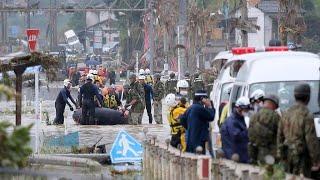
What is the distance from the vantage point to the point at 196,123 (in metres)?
19.2

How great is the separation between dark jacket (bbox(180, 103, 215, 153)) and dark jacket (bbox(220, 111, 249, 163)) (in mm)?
2128

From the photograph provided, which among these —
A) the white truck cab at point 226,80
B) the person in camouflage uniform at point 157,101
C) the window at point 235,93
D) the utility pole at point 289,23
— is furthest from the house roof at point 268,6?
the window at point 235,93

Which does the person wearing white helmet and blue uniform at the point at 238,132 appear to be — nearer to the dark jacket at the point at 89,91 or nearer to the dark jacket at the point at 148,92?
the dark jacket at the point at 89,91

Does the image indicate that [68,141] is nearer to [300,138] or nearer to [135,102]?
[135,102]

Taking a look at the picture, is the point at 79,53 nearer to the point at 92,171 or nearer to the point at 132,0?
the point at 132,0

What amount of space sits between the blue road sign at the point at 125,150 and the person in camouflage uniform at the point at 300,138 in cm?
834

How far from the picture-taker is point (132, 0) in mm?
93438

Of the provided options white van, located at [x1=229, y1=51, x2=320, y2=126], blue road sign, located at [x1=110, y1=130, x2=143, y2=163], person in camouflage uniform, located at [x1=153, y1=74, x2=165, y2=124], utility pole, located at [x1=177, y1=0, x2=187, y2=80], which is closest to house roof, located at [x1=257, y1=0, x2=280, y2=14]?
utility pole, located at [x1=177, y1=0, x2=187, y2=80]

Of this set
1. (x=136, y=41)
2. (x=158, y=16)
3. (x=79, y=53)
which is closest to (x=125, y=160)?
(x=158, y=16)

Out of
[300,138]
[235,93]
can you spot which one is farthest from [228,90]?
[300,138]

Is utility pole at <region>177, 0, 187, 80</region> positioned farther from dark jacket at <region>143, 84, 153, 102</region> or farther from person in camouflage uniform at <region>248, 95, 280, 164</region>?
person in camouflage uniform at <region>248, 95, 280, 164</region>

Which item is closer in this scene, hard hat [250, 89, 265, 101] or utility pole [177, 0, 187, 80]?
hard hat [250, 89, 265, 101]

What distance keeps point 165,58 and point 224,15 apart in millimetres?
4955

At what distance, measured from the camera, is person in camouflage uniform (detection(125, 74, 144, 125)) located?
115 ft
